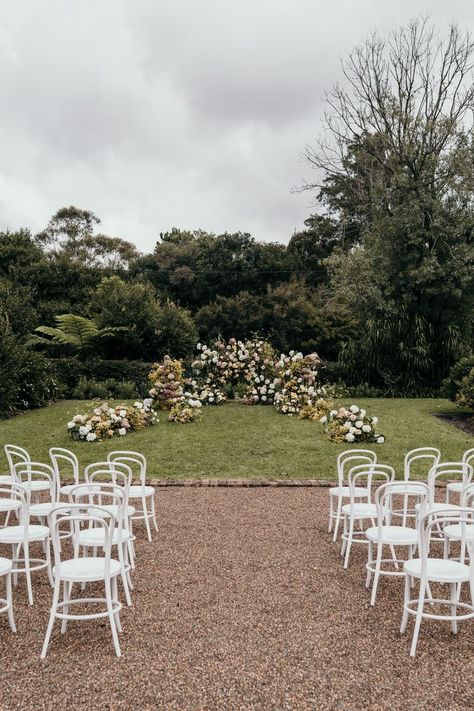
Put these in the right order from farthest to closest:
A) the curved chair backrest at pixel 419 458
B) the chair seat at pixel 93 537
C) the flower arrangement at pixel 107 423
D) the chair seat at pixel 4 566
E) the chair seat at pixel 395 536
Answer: the flower arrangement at pixel 107 423 < the curved chair backrest at pixel 419 458 < the chair seat at pixel 395 536 < the chair seat at pixel 93 537 < the chair seat at pixel 4 566

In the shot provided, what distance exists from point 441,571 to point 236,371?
12.7m

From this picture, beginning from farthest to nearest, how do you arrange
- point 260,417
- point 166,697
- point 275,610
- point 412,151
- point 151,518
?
point 412,151 < point 260,417 < point 151,518 < point 275,610 < point 166,697

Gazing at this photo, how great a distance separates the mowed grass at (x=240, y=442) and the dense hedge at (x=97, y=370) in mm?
3357

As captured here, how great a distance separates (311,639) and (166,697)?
111 centimetres

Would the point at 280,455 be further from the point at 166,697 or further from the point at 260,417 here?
the point at 166,697

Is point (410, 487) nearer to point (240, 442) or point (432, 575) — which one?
point (432, 575)

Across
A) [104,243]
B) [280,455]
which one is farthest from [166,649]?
[104,243]

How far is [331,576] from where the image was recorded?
515 centimetres

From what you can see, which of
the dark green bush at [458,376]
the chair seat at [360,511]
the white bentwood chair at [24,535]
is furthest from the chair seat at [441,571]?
the dark green bush at [458,376]

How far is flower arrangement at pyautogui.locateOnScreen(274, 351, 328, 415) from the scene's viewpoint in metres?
14.4

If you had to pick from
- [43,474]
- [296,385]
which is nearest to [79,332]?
[296,385]

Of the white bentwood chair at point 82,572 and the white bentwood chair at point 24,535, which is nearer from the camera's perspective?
the white bentwood chair at point 82,572

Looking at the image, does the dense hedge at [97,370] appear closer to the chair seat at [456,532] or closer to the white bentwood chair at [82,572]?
the chair seat at [456,532]

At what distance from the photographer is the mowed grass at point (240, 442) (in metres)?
9.89
